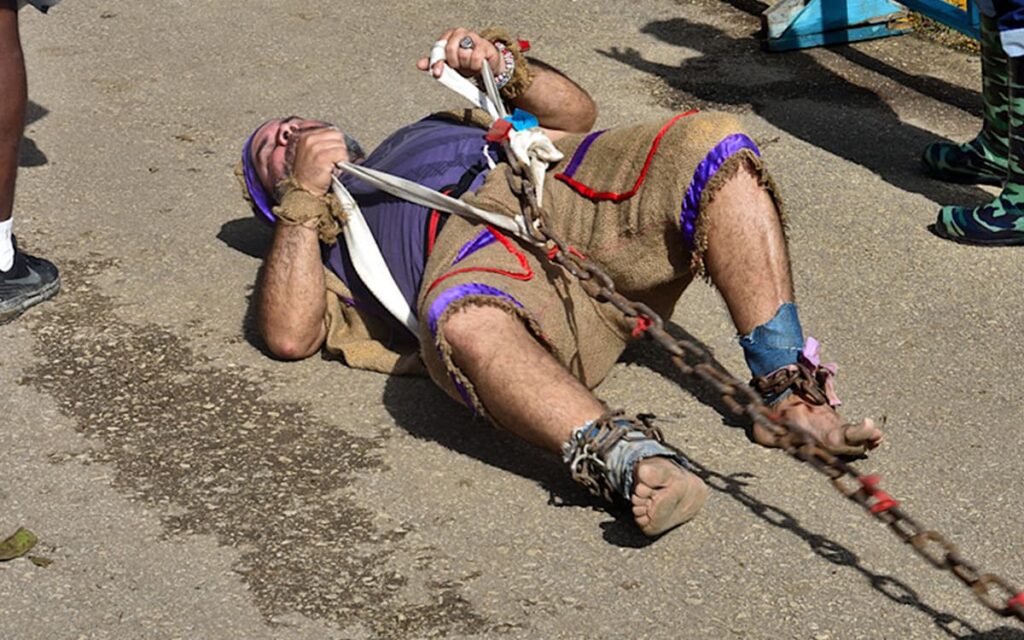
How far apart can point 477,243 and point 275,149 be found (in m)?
0.73

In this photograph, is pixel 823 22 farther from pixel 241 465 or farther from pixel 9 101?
pixel 241 465

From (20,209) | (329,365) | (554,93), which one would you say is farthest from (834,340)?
(20,209)

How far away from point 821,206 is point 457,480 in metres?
1.79

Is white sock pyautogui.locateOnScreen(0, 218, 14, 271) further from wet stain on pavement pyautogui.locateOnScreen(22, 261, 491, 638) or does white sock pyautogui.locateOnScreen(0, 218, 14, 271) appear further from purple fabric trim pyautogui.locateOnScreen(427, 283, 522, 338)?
purple fabric trim pyautogui.locateOnScreen(427, 283, 522, 338)

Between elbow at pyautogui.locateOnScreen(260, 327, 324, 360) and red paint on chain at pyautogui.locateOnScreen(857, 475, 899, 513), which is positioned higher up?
red paint on chain at pyautogui.locateOnScreen(857, 475, 899, 513)

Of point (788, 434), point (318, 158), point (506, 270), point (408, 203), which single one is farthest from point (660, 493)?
point (318, 158)

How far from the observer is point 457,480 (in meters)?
3.46

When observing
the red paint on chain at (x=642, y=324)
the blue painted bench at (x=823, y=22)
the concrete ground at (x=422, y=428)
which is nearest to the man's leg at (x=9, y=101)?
the concrete ground at (x=422, y=428)

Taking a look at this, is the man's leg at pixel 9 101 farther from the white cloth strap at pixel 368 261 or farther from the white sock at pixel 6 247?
the white cloth strap at pixel 368 261

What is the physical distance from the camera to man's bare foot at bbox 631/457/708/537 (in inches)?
121

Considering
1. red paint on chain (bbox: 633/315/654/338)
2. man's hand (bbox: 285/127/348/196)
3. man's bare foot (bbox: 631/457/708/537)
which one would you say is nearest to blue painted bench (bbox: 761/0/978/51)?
man's hand (bbox: 285/127/348/196)

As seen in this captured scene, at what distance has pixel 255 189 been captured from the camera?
13.7 feet

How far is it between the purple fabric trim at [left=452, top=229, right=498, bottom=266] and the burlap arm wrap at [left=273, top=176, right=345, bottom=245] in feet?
1.25

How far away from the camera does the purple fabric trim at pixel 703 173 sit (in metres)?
3.40
